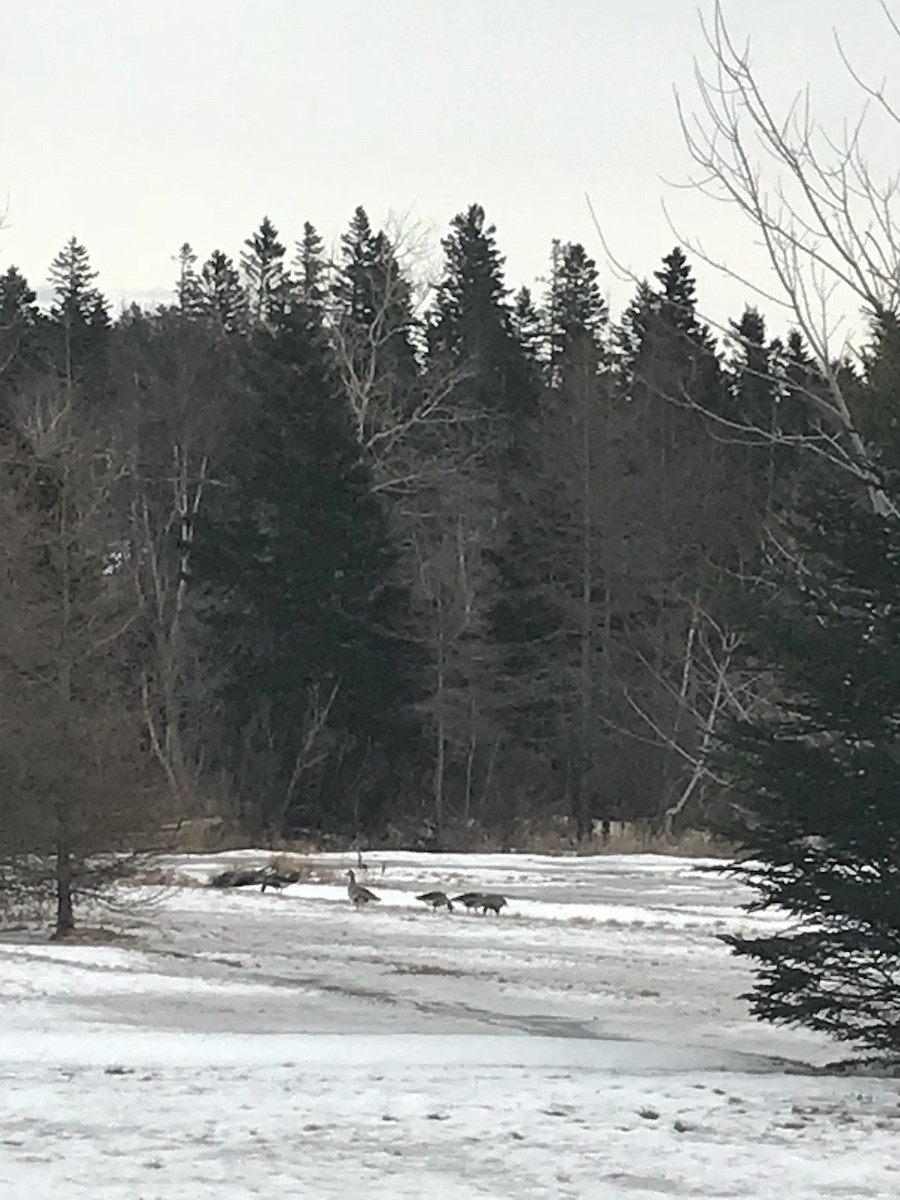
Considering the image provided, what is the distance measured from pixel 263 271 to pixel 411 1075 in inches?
2716

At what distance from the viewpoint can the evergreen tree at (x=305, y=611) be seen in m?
47.7

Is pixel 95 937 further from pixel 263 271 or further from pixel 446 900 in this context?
pixel 263 271

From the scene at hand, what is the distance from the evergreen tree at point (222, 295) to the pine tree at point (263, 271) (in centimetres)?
87

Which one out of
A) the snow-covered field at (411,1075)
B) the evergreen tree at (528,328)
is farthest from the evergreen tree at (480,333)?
the snow-covered field at (411,1075)

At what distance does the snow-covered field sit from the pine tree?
45.8m

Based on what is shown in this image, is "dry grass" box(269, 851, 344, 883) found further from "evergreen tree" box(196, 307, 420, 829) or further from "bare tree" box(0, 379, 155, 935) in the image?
"evergreen tree" box(196, 307, 420, 829)

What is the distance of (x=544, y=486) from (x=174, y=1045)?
135 feet

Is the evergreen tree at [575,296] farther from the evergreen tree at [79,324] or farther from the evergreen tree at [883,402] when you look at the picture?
the evergreen tree at [883,402]

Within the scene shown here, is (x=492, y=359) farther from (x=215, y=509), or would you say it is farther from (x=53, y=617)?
(x=53, y=617)

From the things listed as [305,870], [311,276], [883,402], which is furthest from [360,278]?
[883,402]

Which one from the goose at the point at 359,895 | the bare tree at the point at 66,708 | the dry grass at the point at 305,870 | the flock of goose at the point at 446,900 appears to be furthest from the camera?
the dry grass at the point at 305,870

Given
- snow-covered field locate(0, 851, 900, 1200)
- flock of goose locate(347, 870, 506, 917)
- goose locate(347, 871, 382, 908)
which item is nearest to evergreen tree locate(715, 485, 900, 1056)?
snow-covered field locate(0, 851, 900, 1200)

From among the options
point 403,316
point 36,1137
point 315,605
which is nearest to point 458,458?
point 403,316

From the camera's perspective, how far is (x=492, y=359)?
231ft
